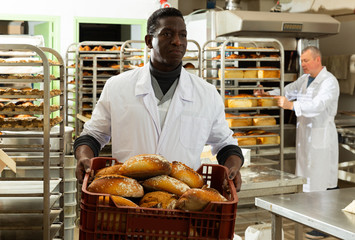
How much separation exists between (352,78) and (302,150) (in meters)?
1.42

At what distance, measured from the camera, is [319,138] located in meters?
5.45

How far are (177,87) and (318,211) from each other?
870 mm

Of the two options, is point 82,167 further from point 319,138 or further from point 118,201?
point 319,138

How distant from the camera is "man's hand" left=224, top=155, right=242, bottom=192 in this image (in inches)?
64.7

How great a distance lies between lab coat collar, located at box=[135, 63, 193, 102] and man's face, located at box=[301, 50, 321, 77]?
382 centimetres

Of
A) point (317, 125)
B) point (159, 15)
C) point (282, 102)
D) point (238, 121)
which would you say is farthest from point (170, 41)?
point (317, 125)

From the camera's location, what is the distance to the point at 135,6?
22.7 ft

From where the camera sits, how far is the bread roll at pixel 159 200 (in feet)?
4.08

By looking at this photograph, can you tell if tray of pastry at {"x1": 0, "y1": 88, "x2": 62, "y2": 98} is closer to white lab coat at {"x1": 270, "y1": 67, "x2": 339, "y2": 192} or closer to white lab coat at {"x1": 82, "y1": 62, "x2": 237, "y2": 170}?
white lab coat at {"x1": 82, "y1": 62, "x2": 237, "y2": 170}

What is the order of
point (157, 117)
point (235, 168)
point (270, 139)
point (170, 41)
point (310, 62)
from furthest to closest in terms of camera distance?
point (310, 62)
point (270, 139)
point (157, 117)
point (170, 41)
point (235, 168)

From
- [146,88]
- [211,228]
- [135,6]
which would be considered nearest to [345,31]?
[135,6]

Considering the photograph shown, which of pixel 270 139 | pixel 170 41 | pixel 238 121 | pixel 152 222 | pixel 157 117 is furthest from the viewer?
pixel 270 139

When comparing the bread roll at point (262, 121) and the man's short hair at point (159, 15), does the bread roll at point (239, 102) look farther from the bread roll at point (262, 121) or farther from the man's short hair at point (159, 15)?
the man's short hair at point (159, 15)

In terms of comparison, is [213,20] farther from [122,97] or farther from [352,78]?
[122,97]
